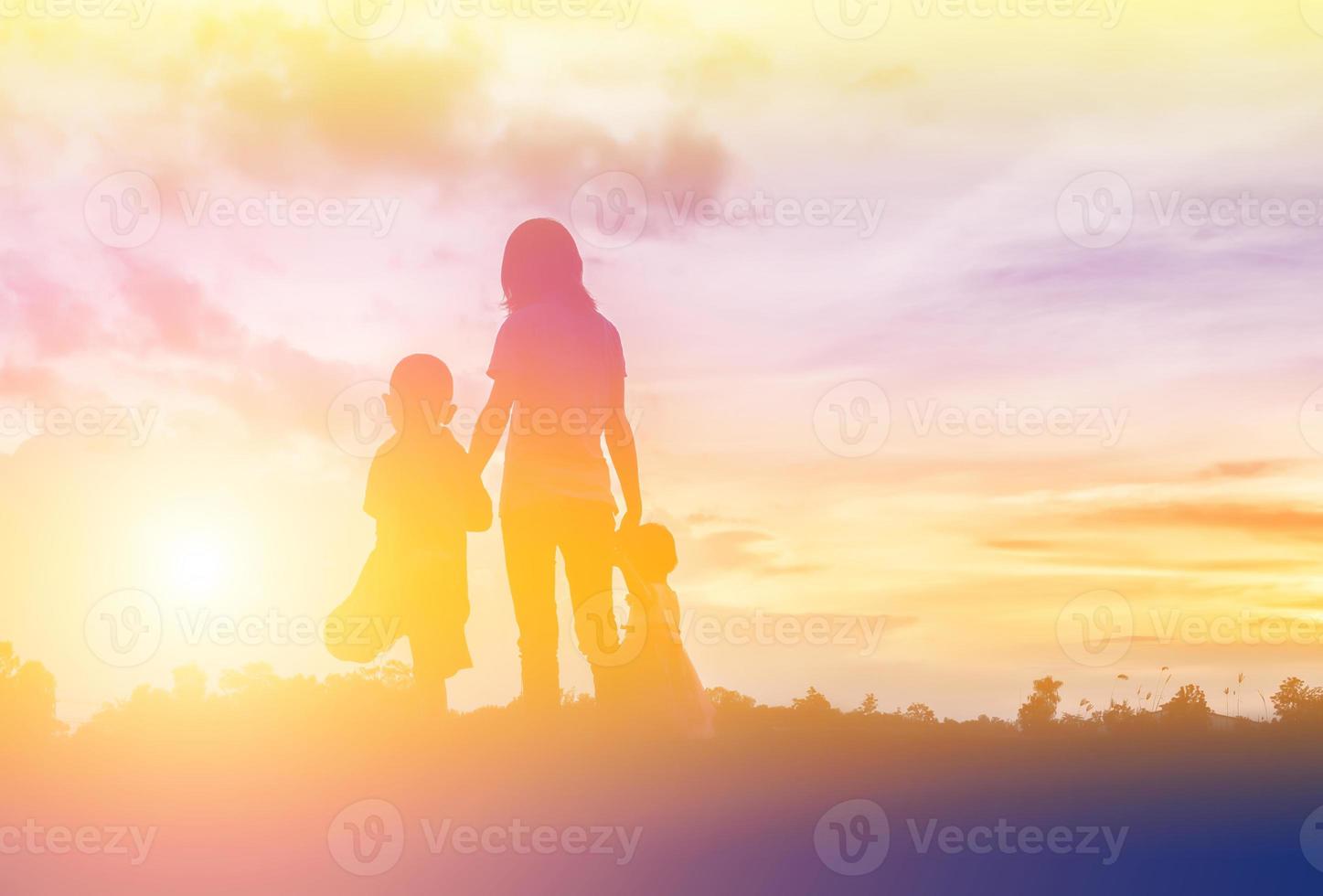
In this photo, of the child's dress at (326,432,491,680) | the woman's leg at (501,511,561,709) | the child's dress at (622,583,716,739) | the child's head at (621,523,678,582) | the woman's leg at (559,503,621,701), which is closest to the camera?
the woman's leg at (501,511,561,709)

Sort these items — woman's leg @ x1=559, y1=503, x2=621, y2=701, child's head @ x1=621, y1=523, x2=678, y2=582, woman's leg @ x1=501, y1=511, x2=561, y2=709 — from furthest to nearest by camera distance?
child's head @ x1=621, y1=523, x2=678, y2=582 < woman's leg @ x1=559, y1=503, x2=621, y2=701 < woman's leg @ x1=501, y1=511, x2=561, y2=709

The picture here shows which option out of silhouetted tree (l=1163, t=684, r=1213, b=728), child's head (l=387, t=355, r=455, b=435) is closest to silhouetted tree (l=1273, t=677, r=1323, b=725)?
silhouetted tree (l=1163, t=684, r=1213, b=728)

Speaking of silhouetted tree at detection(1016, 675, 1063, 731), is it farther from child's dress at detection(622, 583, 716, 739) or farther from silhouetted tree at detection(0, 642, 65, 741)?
silhouetted tree at detection(0, 642, 65, 741)

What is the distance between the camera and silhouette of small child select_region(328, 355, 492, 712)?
11102mm

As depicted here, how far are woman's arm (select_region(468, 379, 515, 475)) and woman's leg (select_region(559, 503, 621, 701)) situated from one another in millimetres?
915

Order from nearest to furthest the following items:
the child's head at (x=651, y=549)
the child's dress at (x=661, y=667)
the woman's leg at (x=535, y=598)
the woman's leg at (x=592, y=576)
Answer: the woman's leg at (x=535, y=598) → the woman's leg at (x=592, y=576) → the child's dress at (x=661, y=667) → the child's head at (x=651, y=549)

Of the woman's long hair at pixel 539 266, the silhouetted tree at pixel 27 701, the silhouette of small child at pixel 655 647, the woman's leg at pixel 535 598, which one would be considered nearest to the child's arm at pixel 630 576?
the silhouette of small child at pixel 655 647

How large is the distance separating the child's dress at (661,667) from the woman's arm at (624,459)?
26.7 inches

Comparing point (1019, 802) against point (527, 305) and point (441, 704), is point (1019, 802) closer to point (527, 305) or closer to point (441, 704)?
point (441, 704)

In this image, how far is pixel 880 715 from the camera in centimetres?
1373

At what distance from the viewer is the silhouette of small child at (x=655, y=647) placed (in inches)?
432

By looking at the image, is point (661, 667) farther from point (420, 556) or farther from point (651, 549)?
point (420, 556)

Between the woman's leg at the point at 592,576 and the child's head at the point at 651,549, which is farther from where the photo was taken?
the child's head at the point at 651,549

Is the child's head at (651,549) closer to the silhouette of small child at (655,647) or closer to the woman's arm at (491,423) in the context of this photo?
the silhouette of small child at (655,647)
